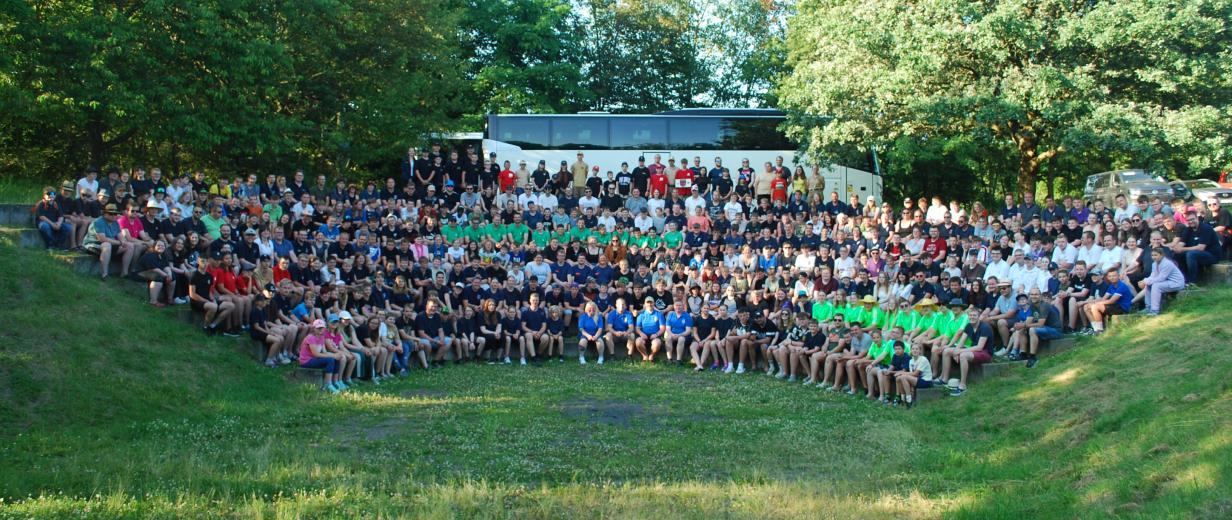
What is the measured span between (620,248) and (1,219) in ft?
37.5

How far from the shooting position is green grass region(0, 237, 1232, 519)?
918 centimetres

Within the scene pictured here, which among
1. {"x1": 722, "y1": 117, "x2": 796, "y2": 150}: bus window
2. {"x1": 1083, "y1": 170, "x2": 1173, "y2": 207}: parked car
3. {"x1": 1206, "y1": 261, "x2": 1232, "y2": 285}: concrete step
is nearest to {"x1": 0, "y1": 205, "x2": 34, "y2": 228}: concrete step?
{"x1": 722, "y1": 117, "x2": 796, "y2": 150}: bus window

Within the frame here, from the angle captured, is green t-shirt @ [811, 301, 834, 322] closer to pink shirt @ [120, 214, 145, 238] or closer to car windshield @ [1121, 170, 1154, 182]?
pink shirt @ [120, 214, 145, 238]

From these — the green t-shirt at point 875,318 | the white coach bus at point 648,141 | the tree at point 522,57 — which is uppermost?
the tree at point 522,57

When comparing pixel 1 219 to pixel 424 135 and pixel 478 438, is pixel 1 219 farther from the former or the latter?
pixel 424 135

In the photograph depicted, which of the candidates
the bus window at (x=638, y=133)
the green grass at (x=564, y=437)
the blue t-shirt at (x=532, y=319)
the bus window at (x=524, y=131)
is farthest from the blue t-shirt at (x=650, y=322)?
the bus window at (x=524, y=131)

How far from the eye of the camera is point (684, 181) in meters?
25.4

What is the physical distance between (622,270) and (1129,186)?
1568 cm

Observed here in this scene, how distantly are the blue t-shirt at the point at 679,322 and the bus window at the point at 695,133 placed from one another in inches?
453

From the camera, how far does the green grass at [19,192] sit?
62.3 feet

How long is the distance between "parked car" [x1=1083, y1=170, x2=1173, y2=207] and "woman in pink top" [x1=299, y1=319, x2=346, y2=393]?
67.3 ft

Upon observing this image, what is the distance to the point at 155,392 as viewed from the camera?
13.0 meters

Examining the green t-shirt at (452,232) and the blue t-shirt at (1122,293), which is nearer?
the blue t-shirt at (1122,293)

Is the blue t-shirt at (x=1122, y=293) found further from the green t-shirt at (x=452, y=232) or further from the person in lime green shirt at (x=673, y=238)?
the green t-shirt at (x=452, y=232)
